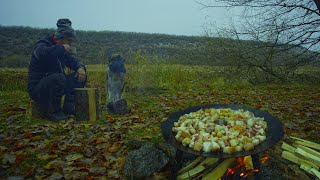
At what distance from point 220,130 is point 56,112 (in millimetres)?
3969

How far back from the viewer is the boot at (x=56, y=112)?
18.3 ft

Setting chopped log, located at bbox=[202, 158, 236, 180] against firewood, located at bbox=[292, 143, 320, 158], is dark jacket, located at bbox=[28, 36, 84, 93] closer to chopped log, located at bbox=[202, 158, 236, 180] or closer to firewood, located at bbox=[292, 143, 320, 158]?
chopped log, located at bbox=[202, 158, 236, 180]

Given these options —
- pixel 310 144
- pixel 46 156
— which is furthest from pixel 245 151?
pixel 46 156

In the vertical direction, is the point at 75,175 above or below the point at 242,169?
below

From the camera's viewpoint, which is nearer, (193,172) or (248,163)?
(248,163)

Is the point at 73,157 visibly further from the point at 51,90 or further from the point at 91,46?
the point at 91,46

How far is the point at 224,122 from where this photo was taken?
304 centimetres

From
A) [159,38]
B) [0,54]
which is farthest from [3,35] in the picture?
[159,38]

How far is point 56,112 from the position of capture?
5.69m

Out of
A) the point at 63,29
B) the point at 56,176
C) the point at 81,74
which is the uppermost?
the point at 63,29

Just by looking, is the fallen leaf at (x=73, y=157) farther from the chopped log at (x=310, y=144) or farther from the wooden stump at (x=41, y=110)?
the chopped log at (x=310, y=144)

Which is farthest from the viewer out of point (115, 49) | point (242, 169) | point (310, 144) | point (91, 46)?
point (91, 46)

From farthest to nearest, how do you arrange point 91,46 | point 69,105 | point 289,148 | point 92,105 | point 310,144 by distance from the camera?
point 91,46, point 69,105, point 92,105, point 310,144, point 289,148

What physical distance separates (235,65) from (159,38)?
32.5 metres
